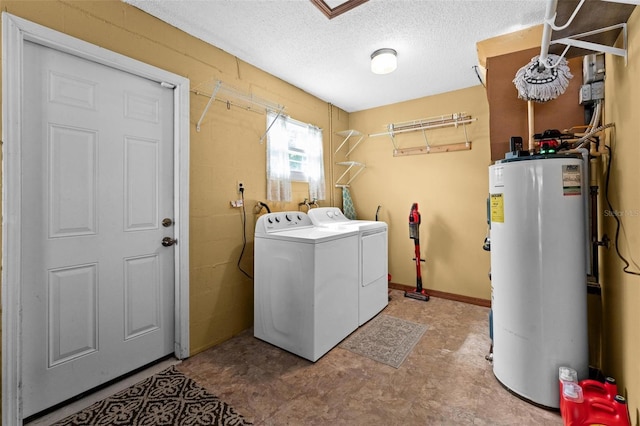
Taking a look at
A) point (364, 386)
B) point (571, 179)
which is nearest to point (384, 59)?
point (571, 179)

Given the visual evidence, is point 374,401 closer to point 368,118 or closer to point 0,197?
point 0,197

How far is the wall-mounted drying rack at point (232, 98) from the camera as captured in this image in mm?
2243

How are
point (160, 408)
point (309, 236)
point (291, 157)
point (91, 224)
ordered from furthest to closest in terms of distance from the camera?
point (291, 157), point (309, 236), point (91, 224), point (160, 408)

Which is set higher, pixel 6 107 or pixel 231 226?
pixel 6 107

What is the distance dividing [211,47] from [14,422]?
2730 mm

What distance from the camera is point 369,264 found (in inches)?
110

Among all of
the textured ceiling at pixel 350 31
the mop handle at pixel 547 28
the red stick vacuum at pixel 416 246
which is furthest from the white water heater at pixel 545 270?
the red stick vacuum at pixel 416 246

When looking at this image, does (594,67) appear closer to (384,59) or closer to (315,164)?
(384,59)

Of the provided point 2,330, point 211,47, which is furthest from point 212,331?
point 211,47

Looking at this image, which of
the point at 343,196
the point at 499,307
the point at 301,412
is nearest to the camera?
the point at 301,412

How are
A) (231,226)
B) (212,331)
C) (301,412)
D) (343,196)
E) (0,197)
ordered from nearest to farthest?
(0,197) → (301,412) → (212,331) → (231,226) → (343,196)

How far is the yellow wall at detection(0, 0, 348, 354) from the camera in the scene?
1.82 m

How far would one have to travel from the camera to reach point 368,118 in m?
4.02

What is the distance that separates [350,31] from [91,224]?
7.51 ft
